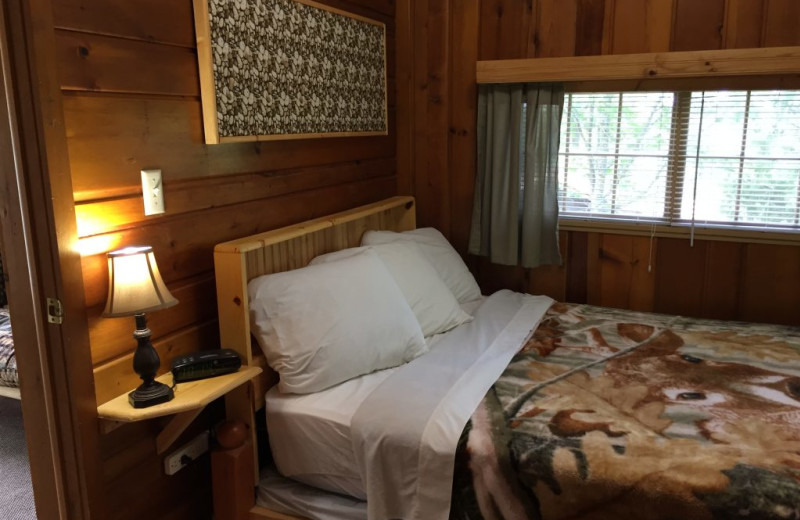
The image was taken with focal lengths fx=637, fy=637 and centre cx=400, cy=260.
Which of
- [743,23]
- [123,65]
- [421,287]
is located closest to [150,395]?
[123,65]

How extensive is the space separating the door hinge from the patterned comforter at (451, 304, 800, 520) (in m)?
1.10

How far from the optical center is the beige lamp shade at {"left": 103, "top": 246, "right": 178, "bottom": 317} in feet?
5.34

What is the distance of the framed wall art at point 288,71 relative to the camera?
2018 mm

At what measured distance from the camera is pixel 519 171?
310 centimetres

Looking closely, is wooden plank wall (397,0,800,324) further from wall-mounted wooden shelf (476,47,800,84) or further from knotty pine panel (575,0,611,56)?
wall-mounted wooden shelf (476,47,800,84)

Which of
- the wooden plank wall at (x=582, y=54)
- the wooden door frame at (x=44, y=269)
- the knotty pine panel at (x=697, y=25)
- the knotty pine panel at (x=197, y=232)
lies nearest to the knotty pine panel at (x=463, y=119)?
the wooden plank wall at (x=582, y=54)

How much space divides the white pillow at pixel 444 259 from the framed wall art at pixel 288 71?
507 mm

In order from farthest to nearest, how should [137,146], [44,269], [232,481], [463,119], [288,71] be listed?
[463,119], [288,71], [232,481], [137,146], [44,269]

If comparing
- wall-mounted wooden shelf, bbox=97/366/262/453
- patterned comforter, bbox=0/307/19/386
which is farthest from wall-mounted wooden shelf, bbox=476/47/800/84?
patterned comforter, bbox=0/307/19/386

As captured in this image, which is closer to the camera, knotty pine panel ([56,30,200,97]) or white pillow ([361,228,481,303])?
knotty pine panel ([56,30,200,97])

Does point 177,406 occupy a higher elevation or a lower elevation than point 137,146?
lower

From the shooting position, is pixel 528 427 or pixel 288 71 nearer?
pixel 528 427

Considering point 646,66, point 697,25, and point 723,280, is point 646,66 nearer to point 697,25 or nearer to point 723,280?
point 697,25

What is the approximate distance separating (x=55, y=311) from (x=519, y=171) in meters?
2.16
